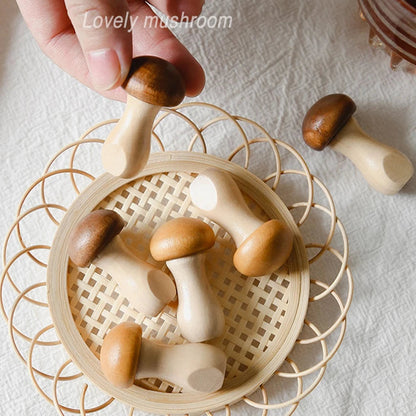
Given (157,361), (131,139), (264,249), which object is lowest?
(157,361)

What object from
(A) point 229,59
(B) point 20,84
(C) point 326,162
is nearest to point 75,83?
(B) point 20,84

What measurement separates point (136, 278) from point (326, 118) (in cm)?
28

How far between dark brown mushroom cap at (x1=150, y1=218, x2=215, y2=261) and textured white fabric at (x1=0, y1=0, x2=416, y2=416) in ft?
0.65

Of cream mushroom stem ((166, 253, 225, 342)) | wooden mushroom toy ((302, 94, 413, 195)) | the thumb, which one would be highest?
the thumb

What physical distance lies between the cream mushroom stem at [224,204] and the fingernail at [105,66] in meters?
0.16

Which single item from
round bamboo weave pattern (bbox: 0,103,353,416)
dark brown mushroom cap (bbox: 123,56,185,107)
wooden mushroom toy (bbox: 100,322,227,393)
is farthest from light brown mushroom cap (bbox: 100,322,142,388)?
dark brown mushroom cap (bbox: 123,56,185,107)

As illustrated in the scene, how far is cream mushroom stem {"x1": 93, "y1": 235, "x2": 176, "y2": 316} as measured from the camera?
1.93 ft

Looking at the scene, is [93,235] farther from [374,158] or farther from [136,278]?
[374,158]

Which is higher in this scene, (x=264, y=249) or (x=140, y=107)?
(x=140, y=107)

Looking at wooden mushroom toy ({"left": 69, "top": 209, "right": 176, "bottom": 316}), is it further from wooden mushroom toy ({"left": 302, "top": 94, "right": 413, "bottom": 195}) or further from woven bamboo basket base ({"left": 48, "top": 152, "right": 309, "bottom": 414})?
wooden mushroom toy ({"left": 302, "top": 94, "right": 413, "bottom": 195})

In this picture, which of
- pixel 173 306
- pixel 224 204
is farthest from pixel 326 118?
pixel 173 306

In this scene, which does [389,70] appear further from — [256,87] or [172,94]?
[172,94]

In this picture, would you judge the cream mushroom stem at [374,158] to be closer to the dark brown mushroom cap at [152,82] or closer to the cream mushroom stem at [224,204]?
the cream mushroom stem at [224,204]

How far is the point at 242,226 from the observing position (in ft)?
1.98
